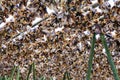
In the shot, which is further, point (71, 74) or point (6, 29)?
point (71, 74)

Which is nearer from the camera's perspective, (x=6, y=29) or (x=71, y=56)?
(x=6, y=29)

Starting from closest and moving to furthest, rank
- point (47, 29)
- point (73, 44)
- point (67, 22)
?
point (67, 22), point (47, 29), point (73, 44)

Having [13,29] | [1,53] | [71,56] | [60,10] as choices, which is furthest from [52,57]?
[60,10]

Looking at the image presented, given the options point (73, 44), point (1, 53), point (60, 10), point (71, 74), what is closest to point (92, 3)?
point (60, 10)

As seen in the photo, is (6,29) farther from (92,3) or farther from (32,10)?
(92,3)

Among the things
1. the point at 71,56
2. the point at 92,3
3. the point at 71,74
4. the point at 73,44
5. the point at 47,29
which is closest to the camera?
the point at 92,3

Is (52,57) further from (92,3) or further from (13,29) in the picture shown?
(92,3)
